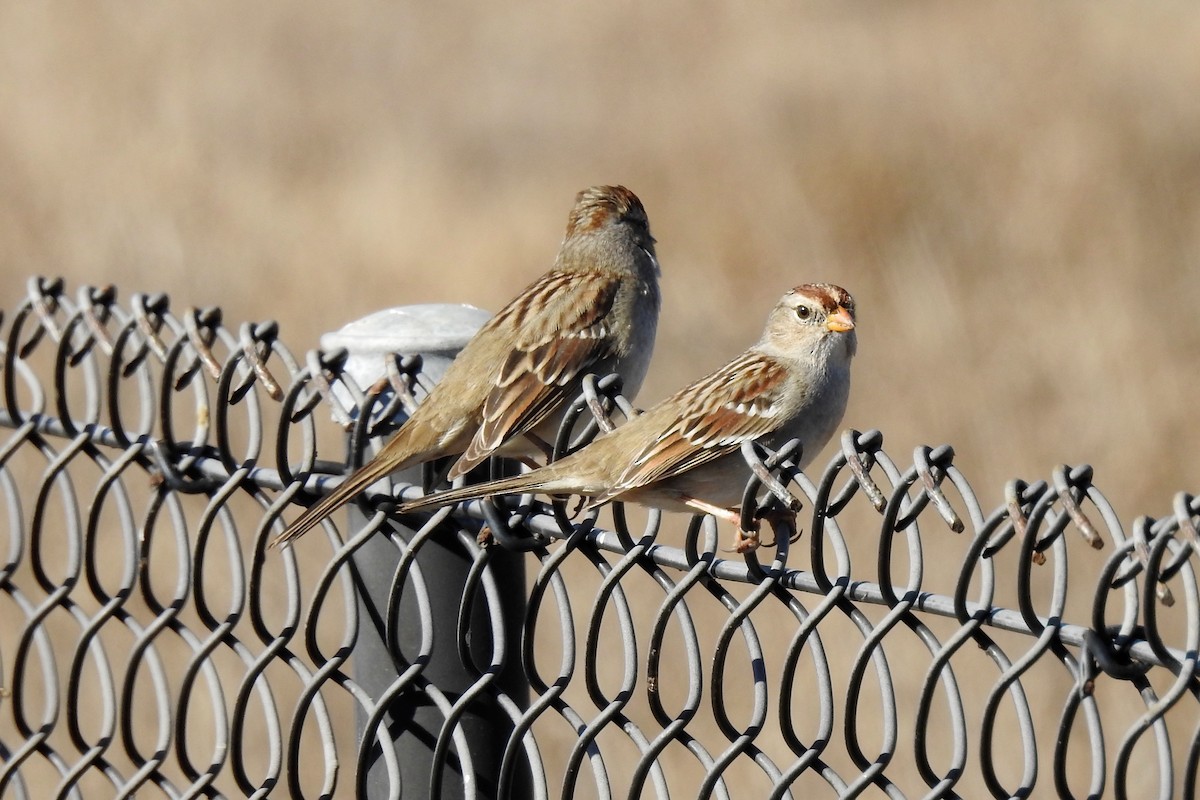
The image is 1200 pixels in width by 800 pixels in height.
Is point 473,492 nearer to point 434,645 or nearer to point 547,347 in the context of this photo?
point 434,645

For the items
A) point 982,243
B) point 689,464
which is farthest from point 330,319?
point 689,464

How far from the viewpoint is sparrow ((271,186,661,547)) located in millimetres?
3117

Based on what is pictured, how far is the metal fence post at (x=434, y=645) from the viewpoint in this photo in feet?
7.75

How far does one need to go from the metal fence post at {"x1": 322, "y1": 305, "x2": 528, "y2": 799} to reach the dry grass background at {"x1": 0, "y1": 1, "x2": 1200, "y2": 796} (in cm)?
420

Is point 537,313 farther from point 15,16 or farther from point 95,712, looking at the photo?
point 15,16

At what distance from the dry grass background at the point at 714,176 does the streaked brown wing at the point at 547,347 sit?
104 inches

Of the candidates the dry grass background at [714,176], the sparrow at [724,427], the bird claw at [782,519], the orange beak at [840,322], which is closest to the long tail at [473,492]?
the sparrow at [724,427]

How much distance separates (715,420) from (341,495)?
80 cm

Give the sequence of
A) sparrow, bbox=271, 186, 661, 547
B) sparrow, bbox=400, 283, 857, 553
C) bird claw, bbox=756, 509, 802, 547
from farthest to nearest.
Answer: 1. sparrow, bbox=271, 186, 661, 547
2. sparrow, bbox=400, 283, 857, 553
3. bird claw, bbox=756, 509, 802, 547

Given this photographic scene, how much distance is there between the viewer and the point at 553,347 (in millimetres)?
3793

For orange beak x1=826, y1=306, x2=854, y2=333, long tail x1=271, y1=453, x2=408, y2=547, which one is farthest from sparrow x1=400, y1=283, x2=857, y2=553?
long tail x1=271, y1=453, x2=408, y2=547

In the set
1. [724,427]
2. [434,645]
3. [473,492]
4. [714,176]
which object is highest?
[714,176]

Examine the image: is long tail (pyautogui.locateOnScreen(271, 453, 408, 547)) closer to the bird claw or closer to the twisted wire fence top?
the twisted wire fence top

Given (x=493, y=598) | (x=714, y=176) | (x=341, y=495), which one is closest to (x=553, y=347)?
(x=341, y=495)
